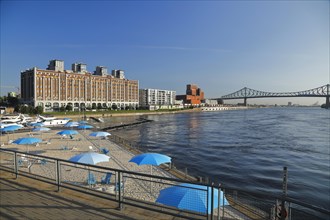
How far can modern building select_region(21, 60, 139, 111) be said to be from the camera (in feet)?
373

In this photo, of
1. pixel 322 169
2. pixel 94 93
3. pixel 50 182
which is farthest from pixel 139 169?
pixel 94 93

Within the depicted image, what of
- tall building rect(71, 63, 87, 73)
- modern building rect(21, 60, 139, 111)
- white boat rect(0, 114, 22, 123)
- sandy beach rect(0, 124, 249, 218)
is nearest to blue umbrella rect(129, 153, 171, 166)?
sandy beach rect(0, 124, 249, 218)

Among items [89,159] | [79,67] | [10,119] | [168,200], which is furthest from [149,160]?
[79,67]

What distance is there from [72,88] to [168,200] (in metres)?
131

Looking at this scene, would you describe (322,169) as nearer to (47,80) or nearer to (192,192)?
(192,192)

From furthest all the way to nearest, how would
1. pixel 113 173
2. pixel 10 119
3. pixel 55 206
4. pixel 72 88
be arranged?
pixel 72 88 < pixel 10 119 < pixel 113 173 < pixel 55 206

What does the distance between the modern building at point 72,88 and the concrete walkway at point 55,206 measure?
9729 cm

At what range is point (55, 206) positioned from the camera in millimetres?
6020

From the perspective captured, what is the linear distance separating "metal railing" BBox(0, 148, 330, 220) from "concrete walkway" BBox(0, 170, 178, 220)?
180mm

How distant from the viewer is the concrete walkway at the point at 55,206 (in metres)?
5.49

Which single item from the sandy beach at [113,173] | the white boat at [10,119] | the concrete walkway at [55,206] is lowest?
the sandy beach at [113,173]

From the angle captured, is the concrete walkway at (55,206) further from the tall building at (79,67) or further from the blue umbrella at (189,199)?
the tall building at (79,67)

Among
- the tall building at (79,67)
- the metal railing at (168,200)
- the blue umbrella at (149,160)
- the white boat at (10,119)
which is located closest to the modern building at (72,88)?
the tall building at (79,67)

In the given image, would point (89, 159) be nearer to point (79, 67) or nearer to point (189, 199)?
point (189, 199)
